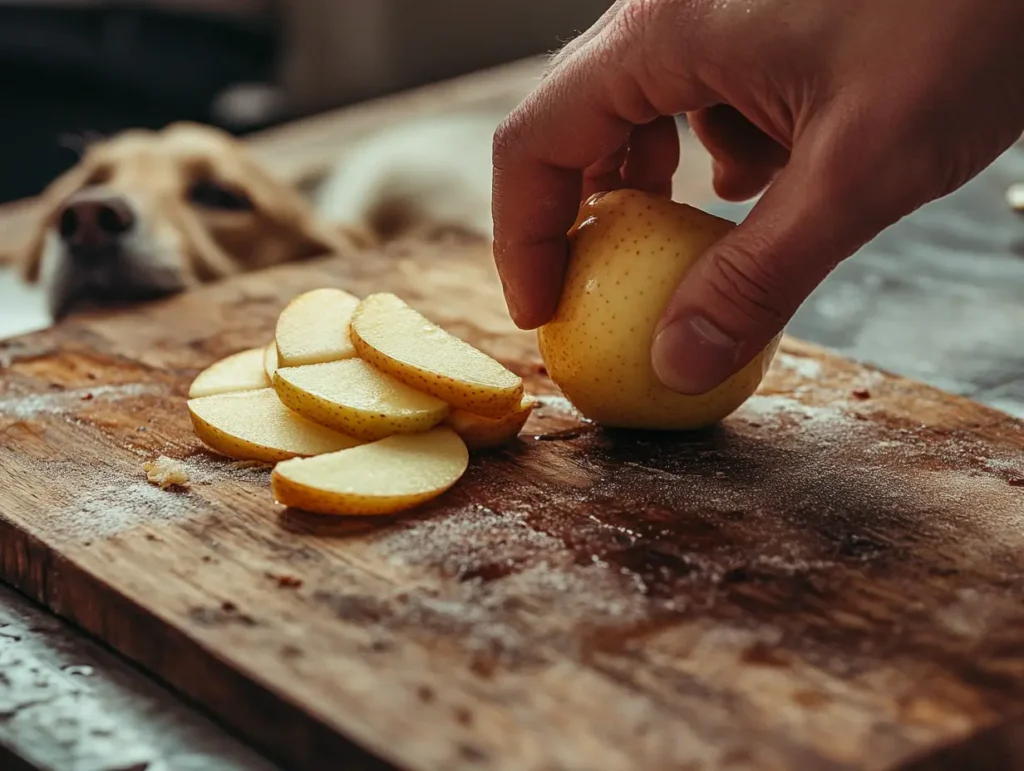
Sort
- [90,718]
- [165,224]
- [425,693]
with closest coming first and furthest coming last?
1. [425,693]
2. [90,718]
3. [165,224]

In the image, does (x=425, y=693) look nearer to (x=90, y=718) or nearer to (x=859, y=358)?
(x=90, y=718)

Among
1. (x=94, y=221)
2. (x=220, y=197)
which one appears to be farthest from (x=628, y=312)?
(x=220, y=197)

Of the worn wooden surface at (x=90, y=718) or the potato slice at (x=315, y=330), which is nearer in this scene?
the worn wooden surface at (x=90, y=718)

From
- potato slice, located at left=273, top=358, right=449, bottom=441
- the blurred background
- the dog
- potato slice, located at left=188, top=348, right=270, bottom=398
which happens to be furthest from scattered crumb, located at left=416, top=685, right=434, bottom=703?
the blurred background

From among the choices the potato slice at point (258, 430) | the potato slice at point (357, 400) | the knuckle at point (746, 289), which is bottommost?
the potato slice at point (258, 430)

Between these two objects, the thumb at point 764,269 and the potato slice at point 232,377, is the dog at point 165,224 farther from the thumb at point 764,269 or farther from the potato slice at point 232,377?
the thumb at point 764,269

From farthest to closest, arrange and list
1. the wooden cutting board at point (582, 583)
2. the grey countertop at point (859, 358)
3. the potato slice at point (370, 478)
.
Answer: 1. the potato slice at point (370, 478)
2. the grey countertop at point (859, 358)
3. the wooden cutting board at point (582, 583)

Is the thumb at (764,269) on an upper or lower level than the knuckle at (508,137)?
lower

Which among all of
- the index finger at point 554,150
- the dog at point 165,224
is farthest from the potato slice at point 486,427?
the dog at point 165,224
